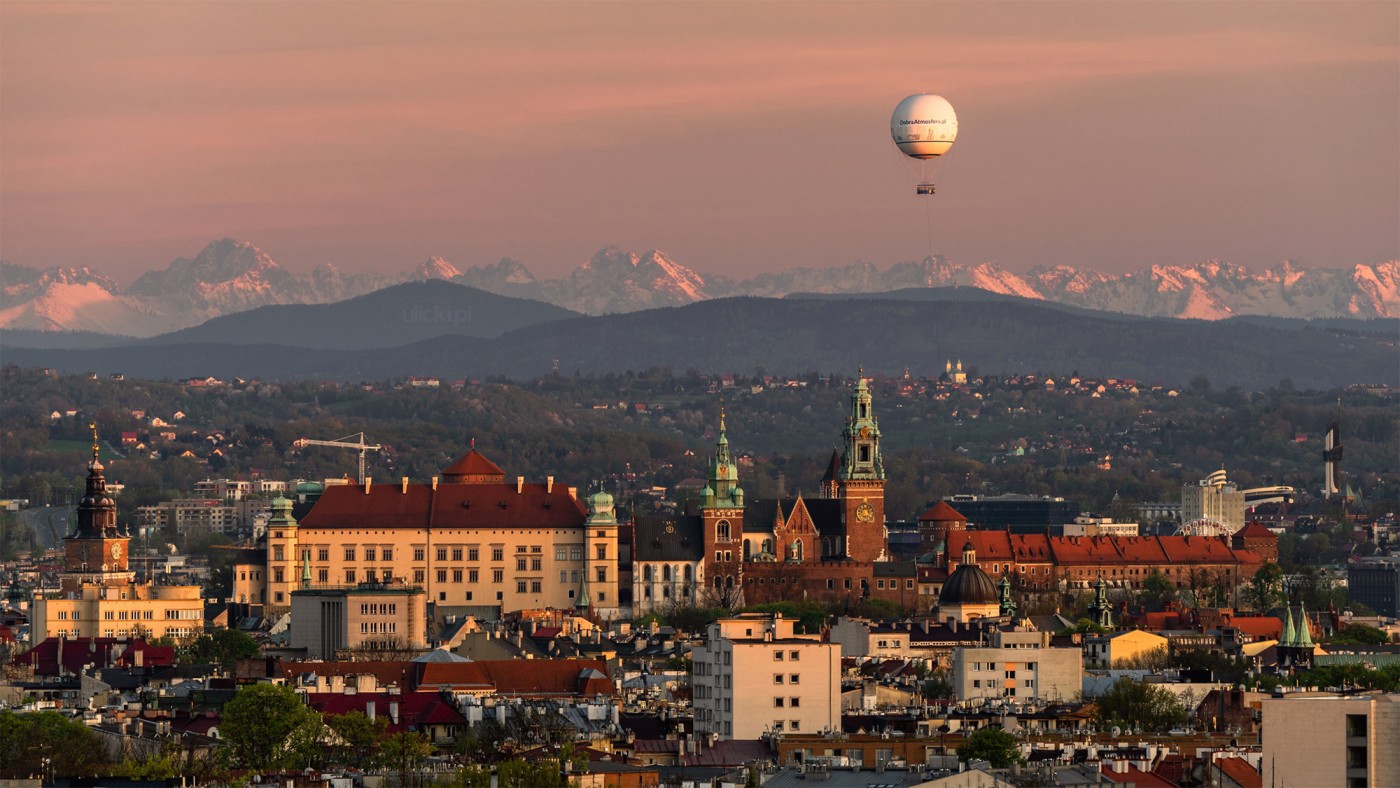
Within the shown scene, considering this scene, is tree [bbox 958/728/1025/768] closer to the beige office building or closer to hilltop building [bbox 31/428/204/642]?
the beige office building

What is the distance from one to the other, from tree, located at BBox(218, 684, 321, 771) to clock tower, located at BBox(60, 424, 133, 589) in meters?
74.6

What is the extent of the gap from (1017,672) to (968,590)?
147 ft

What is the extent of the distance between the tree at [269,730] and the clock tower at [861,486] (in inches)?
3442

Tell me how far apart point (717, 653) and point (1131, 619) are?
179 ft

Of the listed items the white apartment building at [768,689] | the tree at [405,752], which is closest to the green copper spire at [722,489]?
the white apartment building at [768,689]

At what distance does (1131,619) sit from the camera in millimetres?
137375

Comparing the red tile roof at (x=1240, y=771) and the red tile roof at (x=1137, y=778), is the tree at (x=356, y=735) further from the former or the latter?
the red tile roof at (x=1240, y=771)

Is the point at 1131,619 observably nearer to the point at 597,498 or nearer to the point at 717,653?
the point at 597,498

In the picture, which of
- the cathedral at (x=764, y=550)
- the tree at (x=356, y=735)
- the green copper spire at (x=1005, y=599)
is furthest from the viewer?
the cathedral at (x=764, y=550)

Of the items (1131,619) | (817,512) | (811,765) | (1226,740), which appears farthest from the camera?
(817,512)

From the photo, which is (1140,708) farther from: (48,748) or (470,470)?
(470,470)

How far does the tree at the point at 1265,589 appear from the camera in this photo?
157625mm

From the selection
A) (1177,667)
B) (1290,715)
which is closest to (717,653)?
(1177,667)

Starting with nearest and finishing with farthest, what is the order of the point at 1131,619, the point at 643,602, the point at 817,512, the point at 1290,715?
the point at 1290,715, the point at 1131,619, the point at 643,602, the point at 817,512
